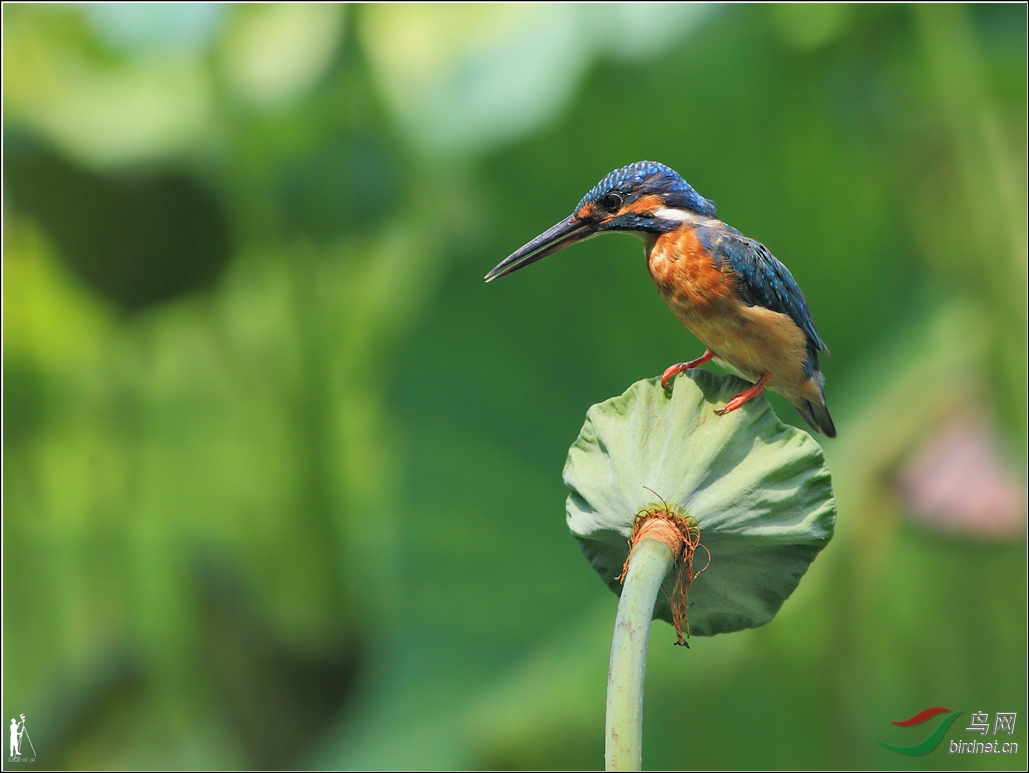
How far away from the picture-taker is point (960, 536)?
147 cm

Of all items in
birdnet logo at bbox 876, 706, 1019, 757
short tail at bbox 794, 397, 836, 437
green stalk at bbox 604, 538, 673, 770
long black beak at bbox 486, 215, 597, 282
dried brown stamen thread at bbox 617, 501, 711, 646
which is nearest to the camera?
green stalk at bbox 604, 538, 673, 770

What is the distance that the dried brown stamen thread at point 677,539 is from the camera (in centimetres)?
49

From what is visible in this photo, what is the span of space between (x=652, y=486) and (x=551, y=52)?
1713mm

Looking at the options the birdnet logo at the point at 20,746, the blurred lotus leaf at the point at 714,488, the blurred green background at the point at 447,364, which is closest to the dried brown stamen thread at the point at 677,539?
the blurred lotus leaf at the point at 714,488

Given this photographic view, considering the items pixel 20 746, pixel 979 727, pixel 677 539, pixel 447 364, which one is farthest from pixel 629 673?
pixel 20 746

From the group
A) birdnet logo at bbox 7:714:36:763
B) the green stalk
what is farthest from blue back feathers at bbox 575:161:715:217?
birdnet logo at bbox 7:714:36:763

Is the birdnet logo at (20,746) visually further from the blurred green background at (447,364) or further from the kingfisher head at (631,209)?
the kingfisher head at (631,209)

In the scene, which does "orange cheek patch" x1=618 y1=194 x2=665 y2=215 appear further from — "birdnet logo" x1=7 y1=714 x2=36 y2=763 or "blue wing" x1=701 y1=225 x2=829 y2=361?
"birdnet logo" x1=7 y1=714 x2=36 y2=763

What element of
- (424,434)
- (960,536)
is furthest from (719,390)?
(424,434)

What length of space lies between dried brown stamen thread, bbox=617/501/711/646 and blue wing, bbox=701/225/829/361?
7.8 inches

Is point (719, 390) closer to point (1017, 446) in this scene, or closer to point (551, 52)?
point (1017, 446)

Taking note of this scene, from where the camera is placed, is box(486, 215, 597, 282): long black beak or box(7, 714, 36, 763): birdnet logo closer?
box(486, 215, 597, 282): long black beak

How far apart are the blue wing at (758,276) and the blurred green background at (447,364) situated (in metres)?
0.84

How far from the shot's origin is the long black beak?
2.00ft
